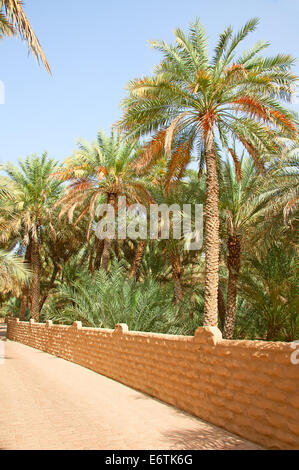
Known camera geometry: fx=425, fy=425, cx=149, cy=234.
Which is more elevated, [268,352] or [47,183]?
[47,183]

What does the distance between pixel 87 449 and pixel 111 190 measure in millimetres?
15868

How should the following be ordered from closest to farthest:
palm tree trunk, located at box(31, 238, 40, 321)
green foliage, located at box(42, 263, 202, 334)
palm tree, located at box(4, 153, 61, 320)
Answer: green foliage, located at box(42, 263, 202, 334) < palm tree, located at box(4, 153, 61, 320) < palm tree trunk, located at box(31, 238, 40, 321)

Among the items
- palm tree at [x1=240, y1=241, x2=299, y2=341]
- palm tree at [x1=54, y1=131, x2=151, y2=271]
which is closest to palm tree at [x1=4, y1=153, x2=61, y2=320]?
palm tree at [x1=54, y1=131, x2=151, y2=271]

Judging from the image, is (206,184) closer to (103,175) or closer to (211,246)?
(211,246)

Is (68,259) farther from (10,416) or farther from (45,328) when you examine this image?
(10,416)

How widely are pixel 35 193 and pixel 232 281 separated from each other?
1329cm

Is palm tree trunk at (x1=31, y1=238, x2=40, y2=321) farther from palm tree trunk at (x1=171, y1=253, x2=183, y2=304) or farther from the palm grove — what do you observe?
palm tree trunk at (x1=171, y1=253, x2=183, y2=304)

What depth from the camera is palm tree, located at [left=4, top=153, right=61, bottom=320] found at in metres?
24.0

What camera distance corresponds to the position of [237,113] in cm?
1289

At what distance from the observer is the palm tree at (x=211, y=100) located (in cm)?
1198

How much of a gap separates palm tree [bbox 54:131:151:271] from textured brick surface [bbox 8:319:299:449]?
10.3 metres

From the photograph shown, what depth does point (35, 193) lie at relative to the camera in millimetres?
24188
